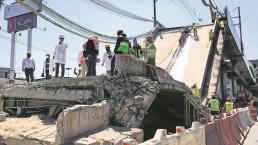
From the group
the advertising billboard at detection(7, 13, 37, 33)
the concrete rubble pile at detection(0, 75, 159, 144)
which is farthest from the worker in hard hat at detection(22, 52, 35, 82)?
the advertising billboard at detection(7, 13, 37, 33)

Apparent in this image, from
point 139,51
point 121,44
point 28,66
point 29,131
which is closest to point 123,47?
point 121,44

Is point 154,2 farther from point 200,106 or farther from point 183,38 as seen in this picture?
point 200,106

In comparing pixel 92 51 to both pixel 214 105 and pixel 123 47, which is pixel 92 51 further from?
pixel 214 105

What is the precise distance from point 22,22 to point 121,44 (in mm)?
27631

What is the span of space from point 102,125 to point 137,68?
8.67 feet

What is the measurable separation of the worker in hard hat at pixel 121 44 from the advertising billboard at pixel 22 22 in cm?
2632

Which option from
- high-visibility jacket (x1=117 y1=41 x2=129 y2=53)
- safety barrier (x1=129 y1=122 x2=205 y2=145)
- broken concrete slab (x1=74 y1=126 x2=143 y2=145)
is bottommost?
broken concrete slab (x1=74 y1=126 x2=143 y2=145)

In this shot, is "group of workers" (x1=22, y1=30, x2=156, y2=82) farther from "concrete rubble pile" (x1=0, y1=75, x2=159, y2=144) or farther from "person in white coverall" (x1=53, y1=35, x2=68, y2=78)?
"concrete rubble pile" (x1=0, y1=75, x2=159, y2=144)

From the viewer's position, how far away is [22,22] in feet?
119

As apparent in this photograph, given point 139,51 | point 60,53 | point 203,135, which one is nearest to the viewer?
point 203,135

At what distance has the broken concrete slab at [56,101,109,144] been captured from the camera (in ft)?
24.6

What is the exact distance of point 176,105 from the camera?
594 inches

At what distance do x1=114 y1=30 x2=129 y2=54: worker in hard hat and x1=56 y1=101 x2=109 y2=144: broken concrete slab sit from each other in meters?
2.21

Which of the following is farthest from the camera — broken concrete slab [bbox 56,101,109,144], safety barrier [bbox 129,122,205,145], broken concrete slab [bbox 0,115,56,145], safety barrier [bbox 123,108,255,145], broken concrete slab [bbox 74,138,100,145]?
broken concrete slab [bbox 0,115,56,145]
